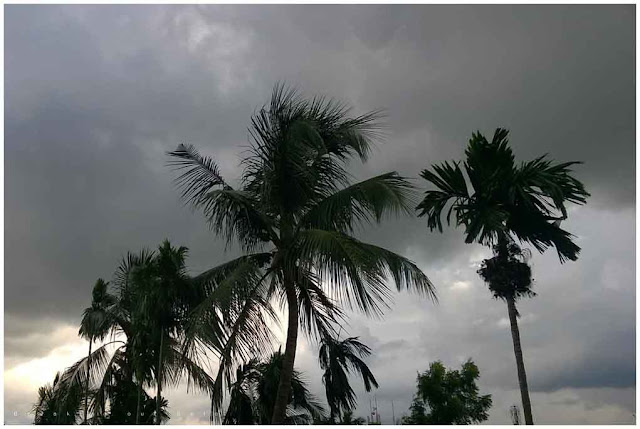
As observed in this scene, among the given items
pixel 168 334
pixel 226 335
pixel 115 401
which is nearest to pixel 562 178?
pixel 226 335

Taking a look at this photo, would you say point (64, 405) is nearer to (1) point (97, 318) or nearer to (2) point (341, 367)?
(1) point (97, 318)

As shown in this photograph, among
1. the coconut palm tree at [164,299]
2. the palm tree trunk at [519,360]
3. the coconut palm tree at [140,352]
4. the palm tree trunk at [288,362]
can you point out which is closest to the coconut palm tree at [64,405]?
the coconut palm tree at [140,352]

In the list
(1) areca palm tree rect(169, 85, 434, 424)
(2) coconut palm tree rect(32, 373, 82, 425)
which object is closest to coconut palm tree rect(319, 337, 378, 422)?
(1) areca palm tree rect(169, 85, 434, 424)

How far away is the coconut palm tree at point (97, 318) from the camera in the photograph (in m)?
19.0

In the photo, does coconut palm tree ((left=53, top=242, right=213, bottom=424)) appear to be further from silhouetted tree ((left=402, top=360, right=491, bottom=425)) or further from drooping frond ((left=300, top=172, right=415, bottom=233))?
silhouetted tree ((left=402, top=360, right=491, bottom=425))

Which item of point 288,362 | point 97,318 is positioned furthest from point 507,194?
point 97,318

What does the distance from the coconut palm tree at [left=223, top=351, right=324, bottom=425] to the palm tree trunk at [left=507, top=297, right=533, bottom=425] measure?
7.70 metres

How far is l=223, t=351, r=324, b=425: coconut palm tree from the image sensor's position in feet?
58.4

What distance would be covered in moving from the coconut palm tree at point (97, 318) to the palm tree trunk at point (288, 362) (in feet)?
29.1

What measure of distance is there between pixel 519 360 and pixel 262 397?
29.1ft

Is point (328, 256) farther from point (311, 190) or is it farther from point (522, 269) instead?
point (522, 269)

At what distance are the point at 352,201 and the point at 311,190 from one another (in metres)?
0.98

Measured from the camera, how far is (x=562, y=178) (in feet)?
44.6

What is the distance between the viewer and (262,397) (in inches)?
746
